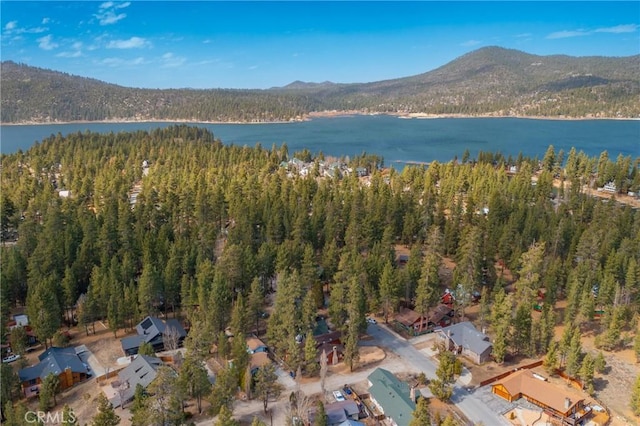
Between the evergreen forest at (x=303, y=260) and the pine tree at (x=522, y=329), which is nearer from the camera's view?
the pine tree at (x=522, y=329)

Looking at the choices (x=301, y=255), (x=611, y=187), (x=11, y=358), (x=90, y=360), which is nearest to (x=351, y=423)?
(x=90, y=360)

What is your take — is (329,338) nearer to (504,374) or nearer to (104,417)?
(504,374)

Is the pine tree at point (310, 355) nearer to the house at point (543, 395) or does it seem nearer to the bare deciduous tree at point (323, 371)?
the bare deciduous tree at point (323, 371)

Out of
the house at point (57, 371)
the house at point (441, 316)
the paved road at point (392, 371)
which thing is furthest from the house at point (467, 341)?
the house at point (57, 371)

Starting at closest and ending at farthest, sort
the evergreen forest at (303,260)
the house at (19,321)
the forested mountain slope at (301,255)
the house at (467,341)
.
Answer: the house at (467,341) < the evergreen forest at (303,260) < the forested mountain slope at (301,255) < the house at (19,321)

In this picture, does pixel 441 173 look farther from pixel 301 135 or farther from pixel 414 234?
pixel 301 135

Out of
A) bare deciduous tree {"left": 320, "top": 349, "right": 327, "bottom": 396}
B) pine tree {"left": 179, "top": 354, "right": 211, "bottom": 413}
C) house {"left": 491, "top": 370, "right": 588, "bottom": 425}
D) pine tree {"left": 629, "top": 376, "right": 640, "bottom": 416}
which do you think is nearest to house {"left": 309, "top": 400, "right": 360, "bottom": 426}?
bare deciduous tree {"left": 320, "top": 349, "right": 327, "bottom": 396}

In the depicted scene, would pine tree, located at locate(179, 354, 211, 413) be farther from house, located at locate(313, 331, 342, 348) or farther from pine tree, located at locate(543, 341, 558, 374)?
pine tree, located at locate(543, 341, 558, 374)
